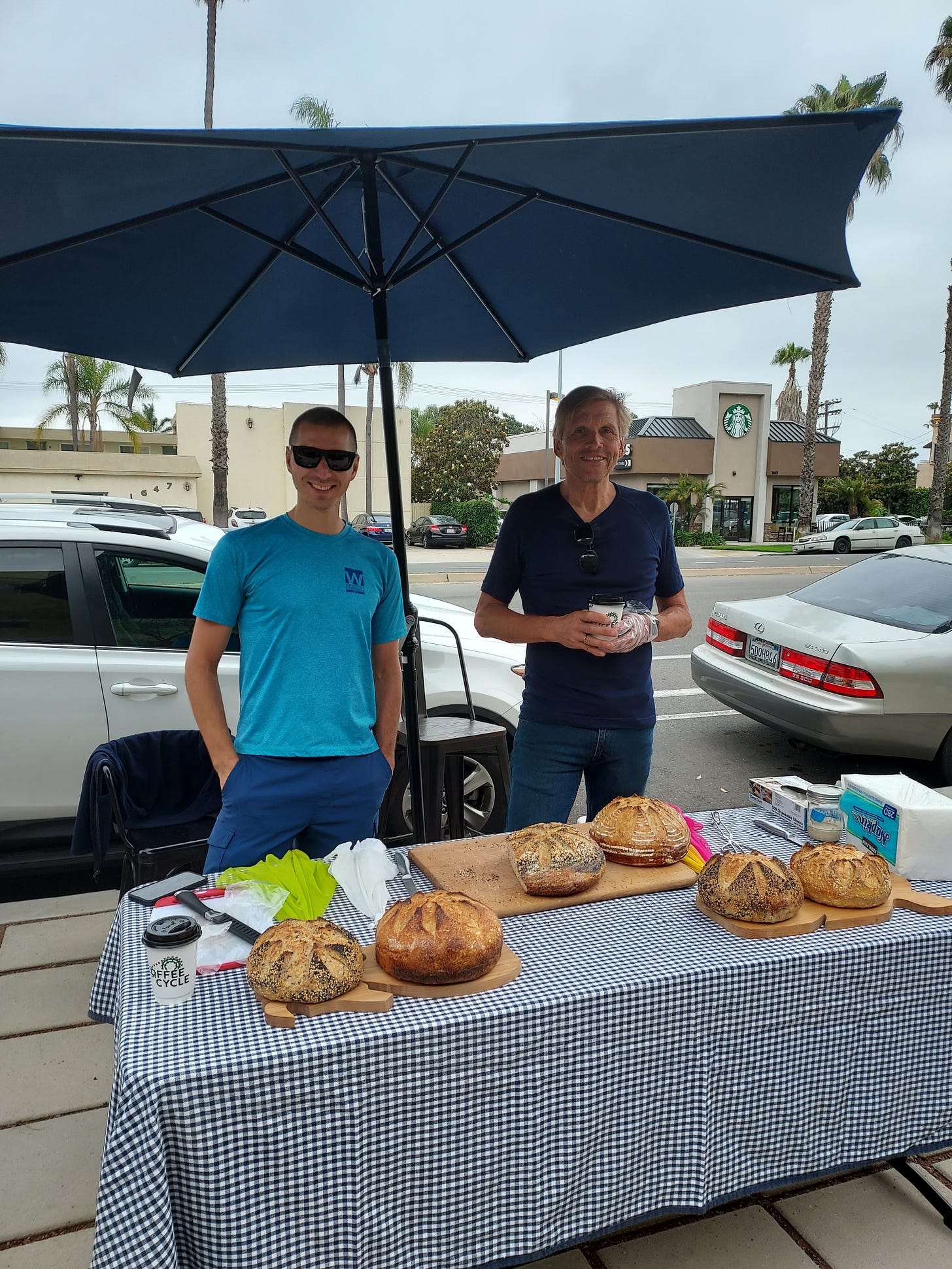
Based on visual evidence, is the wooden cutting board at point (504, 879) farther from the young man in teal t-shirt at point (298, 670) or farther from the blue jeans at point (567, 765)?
the blue jeans at point (567, 765)

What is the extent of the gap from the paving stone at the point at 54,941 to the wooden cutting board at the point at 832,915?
225 centimetres

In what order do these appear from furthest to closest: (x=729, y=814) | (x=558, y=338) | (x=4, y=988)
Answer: (x=558, y=338) < (x=4, y=988) < (x=729, y=814)

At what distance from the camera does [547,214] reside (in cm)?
258

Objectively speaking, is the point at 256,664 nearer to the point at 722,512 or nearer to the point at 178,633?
the point at 178,633

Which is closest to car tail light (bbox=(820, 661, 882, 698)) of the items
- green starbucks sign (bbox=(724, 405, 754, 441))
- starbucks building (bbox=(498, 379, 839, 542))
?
starbucks building (bbox=(498, 379, 839, 542))

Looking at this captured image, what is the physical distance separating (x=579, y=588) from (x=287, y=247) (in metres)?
1.27

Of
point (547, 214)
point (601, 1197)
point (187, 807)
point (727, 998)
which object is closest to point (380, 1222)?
point (601, 1197)

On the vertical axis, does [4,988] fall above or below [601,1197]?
below

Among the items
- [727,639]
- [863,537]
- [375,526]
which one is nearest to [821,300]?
[863,537]

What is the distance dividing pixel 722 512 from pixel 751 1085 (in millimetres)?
41836

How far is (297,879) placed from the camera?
1912 mm

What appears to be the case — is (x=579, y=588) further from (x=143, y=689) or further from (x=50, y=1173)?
(x=143, y=689)

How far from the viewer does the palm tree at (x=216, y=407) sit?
21.9m

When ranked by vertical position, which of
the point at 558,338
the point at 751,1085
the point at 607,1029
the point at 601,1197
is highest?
the point at 558,338
